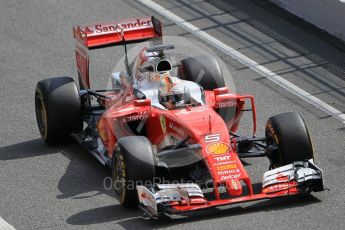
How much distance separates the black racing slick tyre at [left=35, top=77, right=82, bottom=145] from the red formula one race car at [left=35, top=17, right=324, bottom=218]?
0.5 inches

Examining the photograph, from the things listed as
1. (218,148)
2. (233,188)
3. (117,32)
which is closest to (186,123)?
(218,148)

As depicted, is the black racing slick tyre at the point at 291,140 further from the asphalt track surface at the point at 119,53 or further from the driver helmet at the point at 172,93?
the driver helmet at the point at 172,93

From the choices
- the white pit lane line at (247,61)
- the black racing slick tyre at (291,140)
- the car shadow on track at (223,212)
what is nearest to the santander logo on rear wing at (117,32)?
the white pit lane line at (247,61)

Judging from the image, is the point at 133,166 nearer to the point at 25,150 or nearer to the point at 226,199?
the point at 226,199

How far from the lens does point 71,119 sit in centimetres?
1645

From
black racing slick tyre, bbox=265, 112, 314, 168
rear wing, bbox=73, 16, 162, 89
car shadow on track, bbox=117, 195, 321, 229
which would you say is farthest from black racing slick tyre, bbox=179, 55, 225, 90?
car shadow on track, bbox=117, 195, 321, 229

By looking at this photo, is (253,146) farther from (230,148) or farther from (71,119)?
(71,119)

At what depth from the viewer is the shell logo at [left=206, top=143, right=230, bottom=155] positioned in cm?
1430

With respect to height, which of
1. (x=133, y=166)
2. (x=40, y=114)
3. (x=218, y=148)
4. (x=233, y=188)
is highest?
(x=218, y=148)

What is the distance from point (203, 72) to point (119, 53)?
398 centimetres

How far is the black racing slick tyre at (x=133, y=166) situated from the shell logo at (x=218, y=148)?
2.38 ft

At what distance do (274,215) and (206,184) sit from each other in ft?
2.97

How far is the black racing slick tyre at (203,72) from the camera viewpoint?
16969 millimetres

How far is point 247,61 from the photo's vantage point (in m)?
20.0
